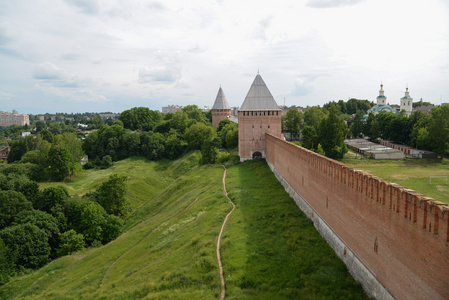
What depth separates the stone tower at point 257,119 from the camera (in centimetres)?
3528

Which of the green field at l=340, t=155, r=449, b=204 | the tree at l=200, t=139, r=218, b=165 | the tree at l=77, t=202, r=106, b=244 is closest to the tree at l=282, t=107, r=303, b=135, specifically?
the green field at l=340, t=155, r=449, b=204

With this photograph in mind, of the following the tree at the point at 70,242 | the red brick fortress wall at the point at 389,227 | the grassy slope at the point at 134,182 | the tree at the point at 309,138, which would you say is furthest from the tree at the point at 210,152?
the red brick fortress wall at the point at 389,227

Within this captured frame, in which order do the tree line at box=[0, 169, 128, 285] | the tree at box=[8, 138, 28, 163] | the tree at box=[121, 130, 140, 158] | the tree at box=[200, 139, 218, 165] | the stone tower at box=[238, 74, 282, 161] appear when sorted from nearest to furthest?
the tree line at box=[0, 169, 128, 285] → the stone tower at box=[238, 74, 282, 161] → the tree at box=[200, 139, 218, 165] → the tree at box=[8, 138, 28, 163] → the tree at box=[121, 130, 140, 158]

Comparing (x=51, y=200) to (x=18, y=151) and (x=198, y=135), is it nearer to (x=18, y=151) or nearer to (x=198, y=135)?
(x=198, y=135)

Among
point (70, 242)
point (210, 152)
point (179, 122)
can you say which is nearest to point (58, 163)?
point (210, 152)

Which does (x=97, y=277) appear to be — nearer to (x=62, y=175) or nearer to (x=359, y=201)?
(x=359, y=201)

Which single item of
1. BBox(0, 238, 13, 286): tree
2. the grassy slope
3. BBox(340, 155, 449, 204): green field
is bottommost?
BBox(0, 238, 13, 286): tree

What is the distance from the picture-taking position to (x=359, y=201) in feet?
38.7

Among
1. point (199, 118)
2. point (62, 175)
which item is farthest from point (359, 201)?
point (199, 118)

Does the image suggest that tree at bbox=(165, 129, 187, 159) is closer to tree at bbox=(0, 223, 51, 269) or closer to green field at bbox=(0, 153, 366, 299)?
green field at bbox=(0, 153, 366, 299)

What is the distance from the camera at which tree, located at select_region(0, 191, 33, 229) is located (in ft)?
94.2

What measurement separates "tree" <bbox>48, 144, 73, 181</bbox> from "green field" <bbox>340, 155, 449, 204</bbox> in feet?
120

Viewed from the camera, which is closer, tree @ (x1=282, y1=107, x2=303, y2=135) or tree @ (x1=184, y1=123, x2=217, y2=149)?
tree @ (x1=282, y1=107, x2=303, y2=135)

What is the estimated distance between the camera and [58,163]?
44.4 m
